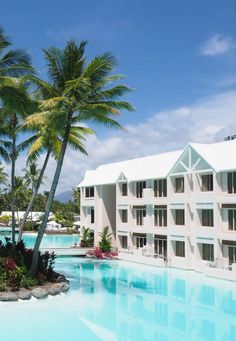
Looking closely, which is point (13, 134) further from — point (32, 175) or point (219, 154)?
point (32, 175)

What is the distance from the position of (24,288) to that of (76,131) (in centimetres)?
1105

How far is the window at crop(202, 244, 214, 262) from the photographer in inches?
1230

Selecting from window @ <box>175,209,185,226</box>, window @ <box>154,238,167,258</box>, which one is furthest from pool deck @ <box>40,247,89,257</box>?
window @ <box>175,209,185,226</box>

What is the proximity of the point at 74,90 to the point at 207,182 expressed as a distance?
13.5 meters

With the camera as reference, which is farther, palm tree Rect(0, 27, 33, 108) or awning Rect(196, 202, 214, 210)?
awning Rect(196, 202, 214, 210)

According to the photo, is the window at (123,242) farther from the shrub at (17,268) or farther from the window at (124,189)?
the shrub at (17,268)

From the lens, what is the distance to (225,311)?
802 inches

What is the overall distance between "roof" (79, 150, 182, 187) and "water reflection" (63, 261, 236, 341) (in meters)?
9.10

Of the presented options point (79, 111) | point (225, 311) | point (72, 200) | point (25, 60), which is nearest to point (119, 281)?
point (225, 311)

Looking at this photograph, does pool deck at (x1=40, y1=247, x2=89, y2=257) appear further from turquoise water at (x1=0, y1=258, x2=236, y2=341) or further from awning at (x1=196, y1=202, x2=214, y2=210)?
awning at (x1=196, y1=202, x2=214, y2=210)

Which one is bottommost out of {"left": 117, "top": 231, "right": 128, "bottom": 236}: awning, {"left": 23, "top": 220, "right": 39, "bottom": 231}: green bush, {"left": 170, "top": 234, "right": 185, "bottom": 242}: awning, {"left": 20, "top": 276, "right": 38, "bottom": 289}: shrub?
{"left": 20, "top": 276, "right": 38, "bottom": 289}: shrub

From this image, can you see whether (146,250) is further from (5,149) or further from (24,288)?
(24,288)

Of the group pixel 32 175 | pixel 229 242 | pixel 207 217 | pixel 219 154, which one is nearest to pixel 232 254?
pixel 229 242

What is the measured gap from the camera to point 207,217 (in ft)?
104
